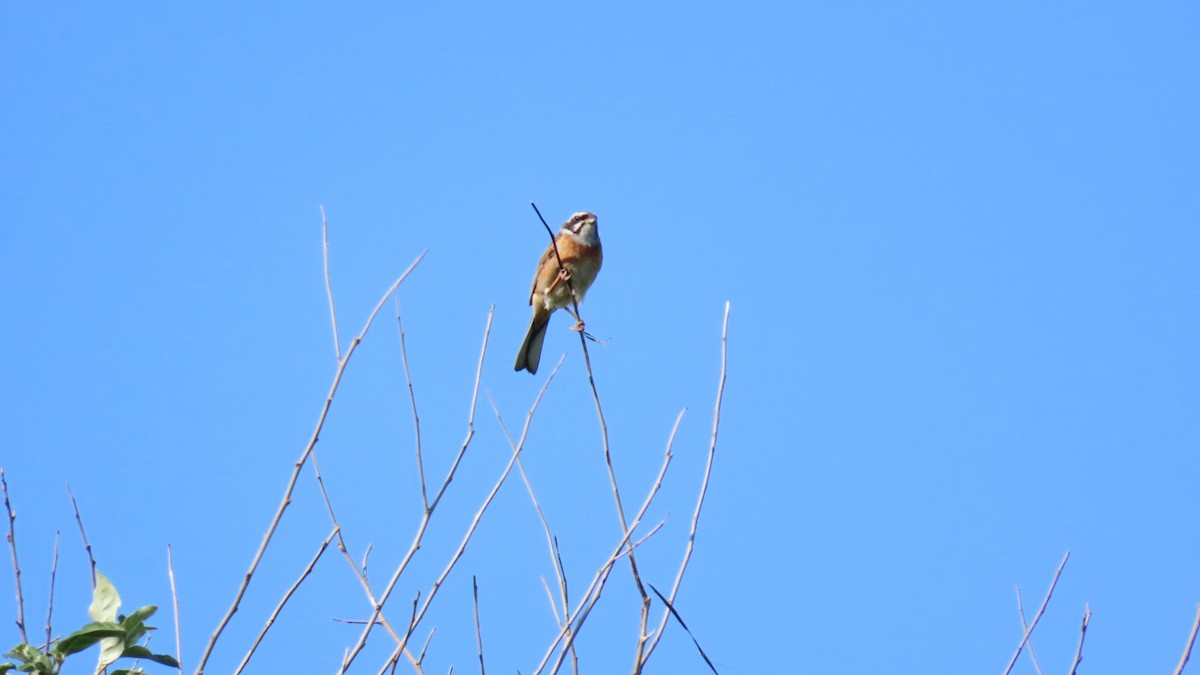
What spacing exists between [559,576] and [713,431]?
1.97ft

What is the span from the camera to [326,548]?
279 centimetres

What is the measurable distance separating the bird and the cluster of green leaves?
537 centimetres

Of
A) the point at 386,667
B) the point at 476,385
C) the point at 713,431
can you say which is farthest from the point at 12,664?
the point at 713,431

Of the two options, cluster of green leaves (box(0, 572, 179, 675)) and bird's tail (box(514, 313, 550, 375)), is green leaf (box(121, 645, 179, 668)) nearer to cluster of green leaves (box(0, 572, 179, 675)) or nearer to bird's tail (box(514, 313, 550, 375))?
cluster of green leaves (box(0, 572, 179, 675))

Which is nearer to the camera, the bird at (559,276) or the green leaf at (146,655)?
the green leaf at (146,655)

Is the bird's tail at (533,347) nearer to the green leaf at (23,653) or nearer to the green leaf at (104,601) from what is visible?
the green leaf at (104,601)

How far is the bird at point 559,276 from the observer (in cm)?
769

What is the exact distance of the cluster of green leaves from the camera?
210 cm

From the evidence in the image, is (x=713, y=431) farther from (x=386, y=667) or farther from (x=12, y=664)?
(x=12, y=664)

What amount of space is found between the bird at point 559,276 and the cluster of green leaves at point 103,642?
537 cm

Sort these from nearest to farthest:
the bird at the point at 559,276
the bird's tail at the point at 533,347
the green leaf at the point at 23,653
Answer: the green leaf at the point at 23,653 → the bird at the point at 559,276 → the bird's tail at the point at 533,347

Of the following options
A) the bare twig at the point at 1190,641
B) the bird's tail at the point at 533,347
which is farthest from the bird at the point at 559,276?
the bare twig at the point at 1190,641

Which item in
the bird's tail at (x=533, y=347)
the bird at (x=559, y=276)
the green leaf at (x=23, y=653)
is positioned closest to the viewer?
the green leaf at (x=23, y=653)

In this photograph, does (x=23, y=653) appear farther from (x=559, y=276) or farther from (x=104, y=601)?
(x=559, y=276)
